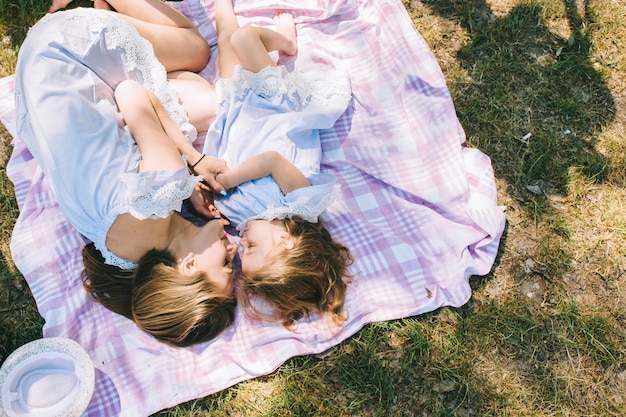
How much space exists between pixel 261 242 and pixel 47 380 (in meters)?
1.12

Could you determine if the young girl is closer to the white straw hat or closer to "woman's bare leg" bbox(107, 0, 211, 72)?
"woman's bare leg" bbox(107, 0, 211, 72)

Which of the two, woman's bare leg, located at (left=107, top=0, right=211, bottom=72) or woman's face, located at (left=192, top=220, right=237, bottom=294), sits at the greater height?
woman's bare leg, located at (left=107, top=0, right=211, bottom=72)

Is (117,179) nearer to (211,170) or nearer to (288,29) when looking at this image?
(211,170)

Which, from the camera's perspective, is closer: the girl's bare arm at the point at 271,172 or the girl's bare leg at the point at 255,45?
the girl's bare arm at the point at 271,172

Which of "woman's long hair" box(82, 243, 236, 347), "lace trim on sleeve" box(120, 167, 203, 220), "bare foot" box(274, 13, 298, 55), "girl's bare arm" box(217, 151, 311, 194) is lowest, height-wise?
"woman's long hair" box(82, 243, 236, 347)

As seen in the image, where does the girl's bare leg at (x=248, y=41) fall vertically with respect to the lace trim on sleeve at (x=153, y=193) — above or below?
above

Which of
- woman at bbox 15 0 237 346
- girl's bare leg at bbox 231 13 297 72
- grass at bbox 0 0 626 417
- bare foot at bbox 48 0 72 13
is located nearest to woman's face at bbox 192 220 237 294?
woman at bbox 15 0 237 346

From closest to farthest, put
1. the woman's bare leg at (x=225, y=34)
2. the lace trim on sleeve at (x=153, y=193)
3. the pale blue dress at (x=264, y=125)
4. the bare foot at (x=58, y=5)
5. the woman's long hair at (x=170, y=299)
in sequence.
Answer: the lace trim on sleeve at (x=153, y=193) < the woman's long hair at (x=170, y=299) < the pale blue dress at (x=264, y=125) < the woman's bare leg at (x=225, y=34) < the bare foot at (x=58, y=5)

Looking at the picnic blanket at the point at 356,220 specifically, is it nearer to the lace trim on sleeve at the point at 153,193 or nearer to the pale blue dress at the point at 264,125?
the pale blue dress at the point at 264,125

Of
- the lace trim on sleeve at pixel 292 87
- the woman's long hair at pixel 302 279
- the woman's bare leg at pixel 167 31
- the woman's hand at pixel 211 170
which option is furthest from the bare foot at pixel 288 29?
the woman's long hair at pixel 302 279

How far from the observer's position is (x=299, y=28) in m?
3.25

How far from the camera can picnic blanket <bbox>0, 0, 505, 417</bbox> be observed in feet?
8.55

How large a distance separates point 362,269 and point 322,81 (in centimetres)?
105

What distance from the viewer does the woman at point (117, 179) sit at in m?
2.33
